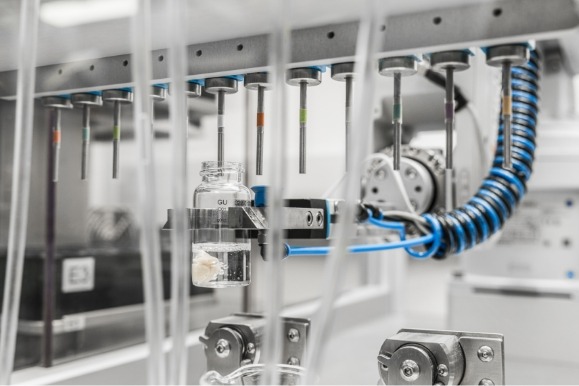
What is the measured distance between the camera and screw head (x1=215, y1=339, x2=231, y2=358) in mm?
891

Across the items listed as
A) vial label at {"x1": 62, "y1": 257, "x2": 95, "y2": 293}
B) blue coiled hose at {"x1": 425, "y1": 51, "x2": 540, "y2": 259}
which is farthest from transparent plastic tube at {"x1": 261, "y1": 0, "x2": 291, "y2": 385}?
vial label at {"x1": 62, "y1": 257, "x2": 95, "y2": 293}

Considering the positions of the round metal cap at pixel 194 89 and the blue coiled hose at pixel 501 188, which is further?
the blue coiled hose at pixel 501 188

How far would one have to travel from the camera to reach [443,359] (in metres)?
0.76

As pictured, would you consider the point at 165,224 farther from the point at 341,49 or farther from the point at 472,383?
the point at 472,383

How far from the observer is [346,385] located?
102 centimetres

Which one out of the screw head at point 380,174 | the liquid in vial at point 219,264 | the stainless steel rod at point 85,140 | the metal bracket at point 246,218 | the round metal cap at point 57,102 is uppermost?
the round metal cap at point 57,102

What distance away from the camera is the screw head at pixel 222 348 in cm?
89

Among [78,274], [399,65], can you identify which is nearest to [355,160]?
[399,65]

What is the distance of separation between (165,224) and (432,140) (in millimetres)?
646

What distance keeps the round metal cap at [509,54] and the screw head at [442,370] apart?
38cm

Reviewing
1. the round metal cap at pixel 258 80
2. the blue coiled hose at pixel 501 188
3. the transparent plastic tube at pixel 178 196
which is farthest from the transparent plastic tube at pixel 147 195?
the blue coiled hose at pixel 501 188

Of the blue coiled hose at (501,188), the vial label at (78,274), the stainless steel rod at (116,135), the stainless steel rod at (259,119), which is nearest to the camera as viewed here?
the stainless steel rod at (259,119)

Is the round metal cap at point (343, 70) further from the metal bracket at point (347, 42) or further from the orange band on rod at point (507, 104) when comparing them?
the orange band on rod at point (507, 104)

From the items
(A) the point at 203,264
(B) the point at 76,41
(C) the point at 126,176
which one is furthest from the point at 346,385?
Result: (C) the point at 126,176
